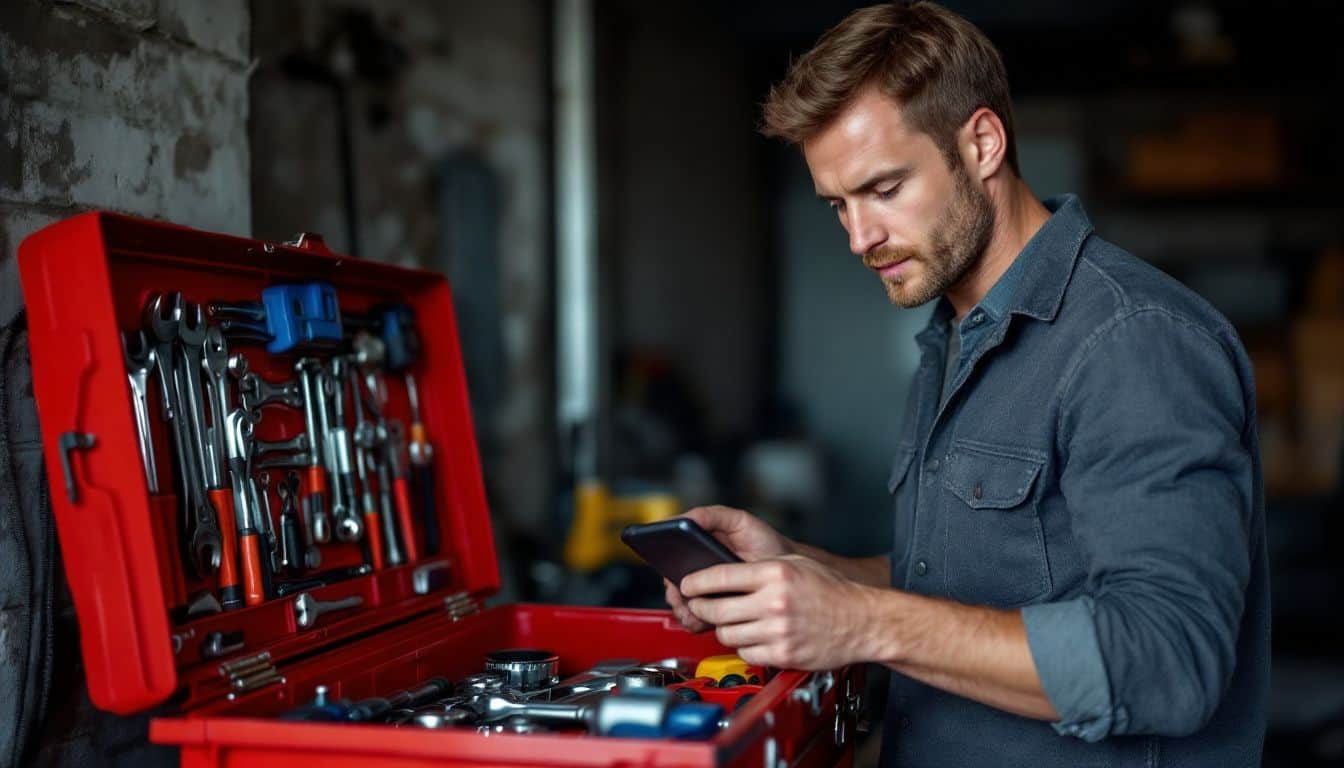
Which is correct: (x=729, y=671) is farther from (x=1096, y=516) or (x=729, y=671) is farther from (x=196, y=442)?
(x=196, y=442)

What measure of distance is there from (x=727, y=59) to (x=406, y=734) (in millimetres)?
4933

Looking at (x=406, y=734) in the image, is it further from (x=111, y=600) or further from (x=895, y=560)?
(x=895, y=560)

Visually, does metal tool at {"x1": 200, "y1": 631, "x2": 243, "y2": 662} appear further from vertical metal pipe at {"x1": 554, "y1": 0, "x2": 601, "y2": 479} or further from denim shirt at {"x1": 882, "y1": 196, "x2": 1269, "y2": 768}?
vertical metal pipe at {"x1": 554, "y1": 0, "x2": 601, "y2": 479}

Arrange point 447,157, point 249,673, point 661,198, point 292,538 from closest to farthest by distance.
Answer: point 249,673 < point 292,538 < point 447,157 < point 661,198

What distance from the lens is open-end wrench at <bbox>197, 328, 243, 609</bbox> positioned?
1247mm

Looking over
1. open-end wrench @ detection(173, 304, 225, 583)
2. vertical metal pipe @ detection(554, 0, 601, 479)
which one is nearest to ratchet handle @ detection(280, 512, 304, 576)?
open-end wrench @ detection(173, 304, 225, 583)

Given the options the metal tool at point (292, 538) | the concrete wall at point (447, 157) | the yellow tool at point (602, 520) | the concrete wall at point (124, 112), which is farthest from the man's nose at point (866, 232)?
the yellow tool at point (602, 520)

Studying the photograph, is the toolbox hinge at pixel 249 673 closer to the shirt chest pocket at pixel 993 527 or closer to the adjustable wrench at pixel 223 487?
the adjustable wrench at pixel 223 487

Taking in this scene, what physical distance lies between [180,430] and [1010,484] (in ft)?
2.87

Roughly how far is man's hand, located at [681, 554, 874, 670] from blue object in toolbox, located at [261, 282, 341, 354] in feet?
2.00

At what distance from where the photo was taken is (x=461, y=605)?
157cm

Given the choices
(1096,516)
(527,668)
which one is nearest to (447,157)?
(527,668)

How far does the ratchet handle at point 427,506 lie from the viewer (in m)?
1.62

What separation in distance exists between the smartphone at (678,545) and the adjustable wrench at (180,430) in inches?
17.3
